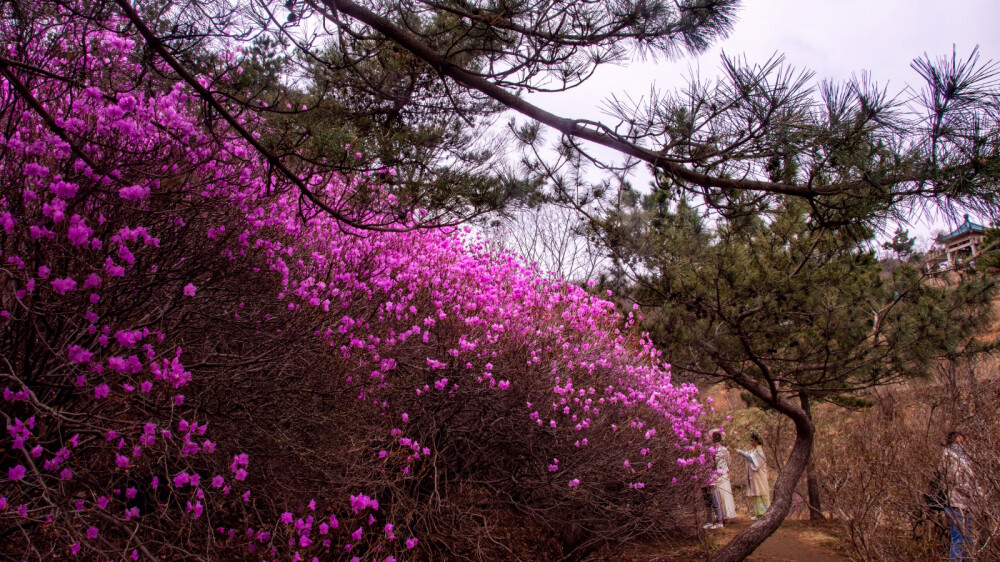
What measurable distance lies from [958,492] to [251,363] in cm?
481

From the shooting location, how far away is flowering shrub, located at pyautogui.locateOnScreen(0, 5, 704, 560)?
8.28ft

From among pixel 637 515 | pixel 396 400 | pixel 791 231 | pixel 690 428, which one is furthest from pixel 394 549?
pixel 791 231

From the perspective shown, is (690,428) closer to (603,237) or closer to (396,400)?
(603,237)

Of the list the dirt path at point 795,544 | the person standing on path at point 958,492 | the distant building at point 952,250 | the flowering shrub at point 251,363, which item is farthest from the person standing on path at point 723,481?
the person standing on path at point 958,492

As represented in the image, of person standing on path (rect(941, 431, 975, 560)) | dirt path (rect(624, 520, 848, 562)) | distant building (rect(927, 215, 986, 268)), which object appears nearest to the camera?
person standing on path (rect(941, 431, 975, 560))

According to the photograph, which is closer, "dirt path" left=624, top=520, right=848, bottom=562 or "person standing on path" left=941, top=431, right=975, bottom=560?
"person standing on path" left=941, top=431, right=975, bottom=560

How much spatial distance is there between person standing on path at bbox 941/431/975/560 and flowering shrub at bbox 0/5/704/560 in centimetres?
235

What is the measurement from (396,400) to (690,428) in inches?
141

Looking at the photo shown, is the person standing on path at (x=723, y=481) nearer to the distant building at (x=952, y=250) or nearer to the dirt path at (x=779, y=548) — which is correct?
the dirt path at (x=779, y=548)

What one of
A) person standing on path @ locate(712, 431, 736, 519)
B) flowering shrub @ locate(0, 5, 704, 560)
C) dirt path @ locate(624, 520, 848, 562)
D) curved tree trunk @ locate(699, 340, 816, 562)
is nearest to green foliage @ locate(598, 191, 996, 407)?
curved tree trunk @ locate(699, 340, 816, 562)

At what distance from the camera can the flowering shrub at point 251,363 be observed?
2.52 m

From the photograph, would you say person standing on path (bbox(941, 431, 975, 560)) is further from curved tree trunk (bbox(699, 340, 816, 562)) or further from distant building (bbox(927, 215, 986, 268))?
curved tree trunk (bbox(699, 340, 816, 562))

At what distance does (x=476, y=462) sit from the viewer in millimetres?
5402

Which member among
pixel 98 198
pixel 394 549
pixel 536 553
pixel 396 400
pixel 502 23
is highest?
pixel 502 23
